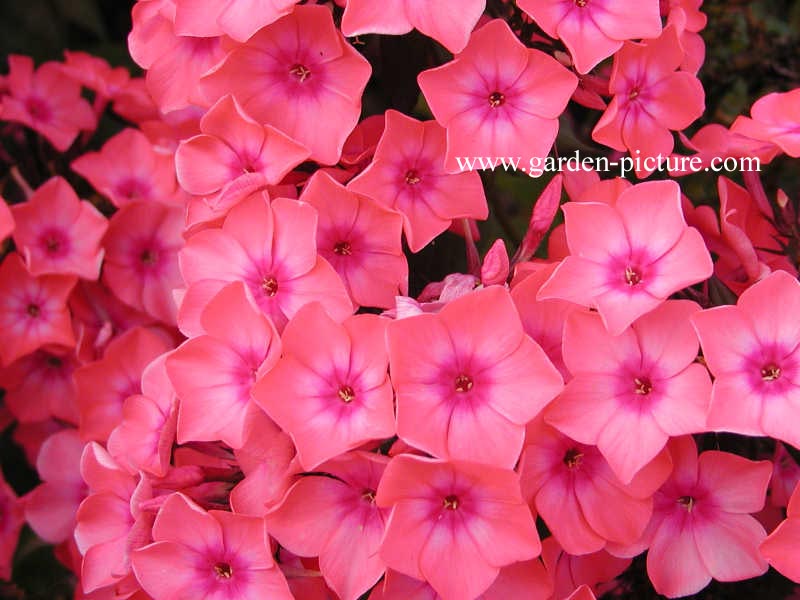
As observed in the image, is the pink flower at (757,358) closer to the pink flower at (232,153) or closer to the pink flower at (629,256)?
the pink flower at (629,256)

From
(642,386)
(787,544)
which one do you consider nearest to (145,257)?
(642,386)

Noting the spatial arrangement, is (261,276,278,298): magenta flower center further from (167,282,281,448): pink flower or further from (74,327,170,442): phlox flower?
(74,327,170,442): phlox flower

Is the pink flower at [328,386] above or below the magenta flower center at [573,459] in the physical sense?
above

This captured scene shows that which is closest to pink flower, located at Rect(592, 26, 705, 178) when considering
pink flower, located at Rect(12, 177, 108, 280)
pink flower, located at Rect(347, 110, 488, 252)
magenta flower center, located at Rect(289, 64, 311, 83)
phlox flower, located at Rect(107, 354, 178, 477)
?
pink flower, located at Rect(347, 110, 488, 252)

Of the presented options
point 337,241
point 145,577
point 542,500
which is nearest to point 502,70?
point 337,241

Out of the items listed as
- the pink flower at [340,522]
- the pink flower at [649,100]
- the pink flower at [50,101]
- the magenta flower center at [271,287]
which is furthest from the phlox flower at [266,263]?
the pink flower at [50,101]

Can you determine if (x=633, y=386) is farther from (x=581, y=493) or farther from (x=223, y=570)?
(x=223, y=570)
